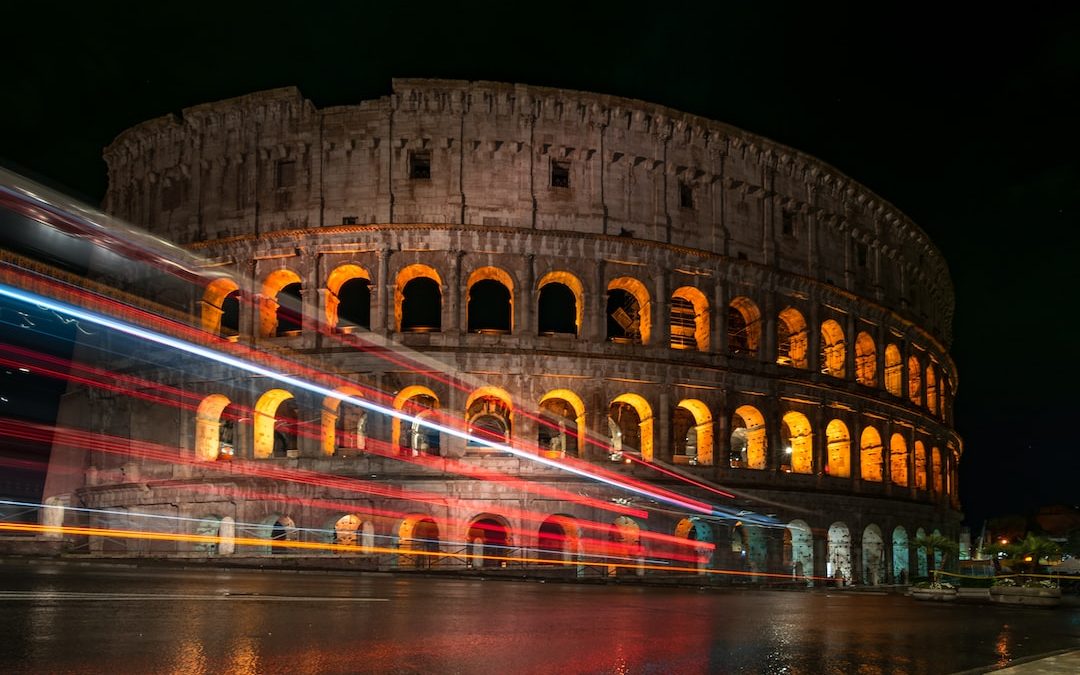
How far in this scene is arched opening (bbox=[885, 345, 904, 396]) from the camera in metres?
43.1

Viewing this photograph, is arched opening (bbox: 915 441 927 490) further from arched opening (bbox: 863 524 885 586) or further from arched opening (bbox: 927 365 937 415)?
arched opening (bbox: 863 524 885 586)

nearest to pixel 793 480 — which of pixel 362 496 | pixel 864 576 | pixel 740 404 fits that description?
pixel 740 404

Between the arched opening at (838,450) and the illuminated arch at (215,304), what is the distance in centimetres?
2450

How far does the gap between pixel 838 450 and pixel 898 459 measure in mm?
5195

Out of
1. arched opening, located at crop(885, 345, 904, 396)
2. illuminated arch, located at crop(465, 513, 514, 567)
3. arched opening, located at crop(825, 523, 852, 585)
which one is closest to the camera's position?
illuminated arch, located at crop(465, 513, 514, 567)

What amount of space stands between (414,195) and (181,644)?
2632 centimetres

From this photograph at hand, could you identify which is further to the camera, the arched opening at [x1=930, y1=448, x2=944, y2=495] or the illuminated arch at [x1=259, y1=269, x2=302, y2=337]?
the arched opening at [x1=930, y1=448, x2=944, y2=495]

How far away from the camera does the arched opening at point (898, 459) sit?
139 feet

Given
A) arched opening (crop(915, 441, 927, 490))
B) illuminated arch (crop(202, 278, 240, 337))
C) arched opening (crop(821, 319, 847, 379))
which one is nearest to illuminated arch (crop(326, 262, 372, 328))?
illuminated arch (crop(202, 278, 240, 337))

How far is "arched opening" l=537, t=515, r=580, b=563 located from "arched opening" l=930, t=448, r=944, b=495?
21871 mm

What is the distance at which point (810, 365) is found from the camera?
3775 centimetres

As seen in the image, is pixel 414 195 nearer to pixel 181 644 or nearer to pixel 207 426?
pixel 207 426

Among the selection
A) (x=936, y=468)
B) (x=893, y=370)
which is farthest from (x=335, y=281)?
(x=936, y=468)

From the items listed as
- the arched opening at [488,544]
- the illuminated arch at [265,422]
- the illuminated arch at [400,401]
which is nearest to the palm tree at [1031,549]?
the arched opening at [488,544]
